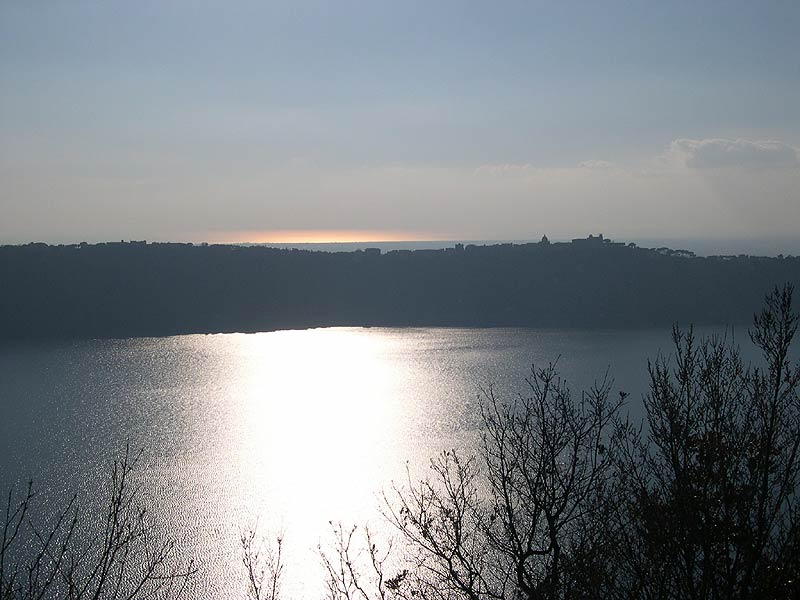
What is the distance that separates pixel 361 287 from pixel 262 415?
1633 inches

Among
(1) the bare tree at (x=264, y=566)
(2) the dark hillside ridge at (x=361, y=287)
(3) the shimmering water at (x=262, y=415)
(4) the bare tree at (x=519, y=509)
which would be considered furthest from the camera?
(2) the dark hillside ridge at (x=361, y=287)

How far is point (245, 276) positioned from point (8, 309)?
19788 mm

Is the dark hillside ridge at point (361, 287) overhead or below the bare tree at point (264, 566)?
overhead

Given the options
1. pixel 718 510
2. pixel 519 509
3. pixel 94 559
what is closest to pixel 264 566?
pixel 94 559

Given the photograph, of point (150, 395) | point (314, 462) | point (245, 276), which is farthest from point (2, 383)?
point (245, 276)

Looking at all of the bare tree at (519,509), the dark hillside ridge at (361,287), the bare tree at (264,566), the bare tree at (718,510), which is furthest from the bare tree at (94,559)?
the dark hillside ridge at (361,287)

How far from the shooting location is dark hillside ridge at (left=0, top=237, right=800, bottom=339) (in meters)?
59.9

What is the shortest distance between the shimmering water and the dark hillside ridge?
751 centimetres

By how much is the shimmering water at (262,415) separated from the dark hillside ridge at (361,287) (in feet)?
24.7

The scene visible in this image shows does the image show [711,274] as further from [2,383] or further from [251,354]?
[2,383]

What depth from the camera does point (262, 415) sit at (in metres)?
30.8

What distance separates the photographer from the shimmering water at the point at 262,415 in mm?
17828

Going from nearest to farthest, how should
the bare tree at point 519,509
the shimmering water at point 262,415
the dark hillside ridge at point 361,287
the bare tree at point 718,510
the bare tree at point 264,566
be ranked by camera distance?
the bare tree at point 718,510, the bare tree at point 519,509, the bare tree at point 264,566, the shimmering water at point 262,415, the dark hillside ridge at point 361,287

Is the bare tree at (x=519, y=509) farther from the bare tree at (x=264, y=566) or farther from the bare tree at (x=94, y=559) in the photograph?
the bare tree at (x=94, y=559)
